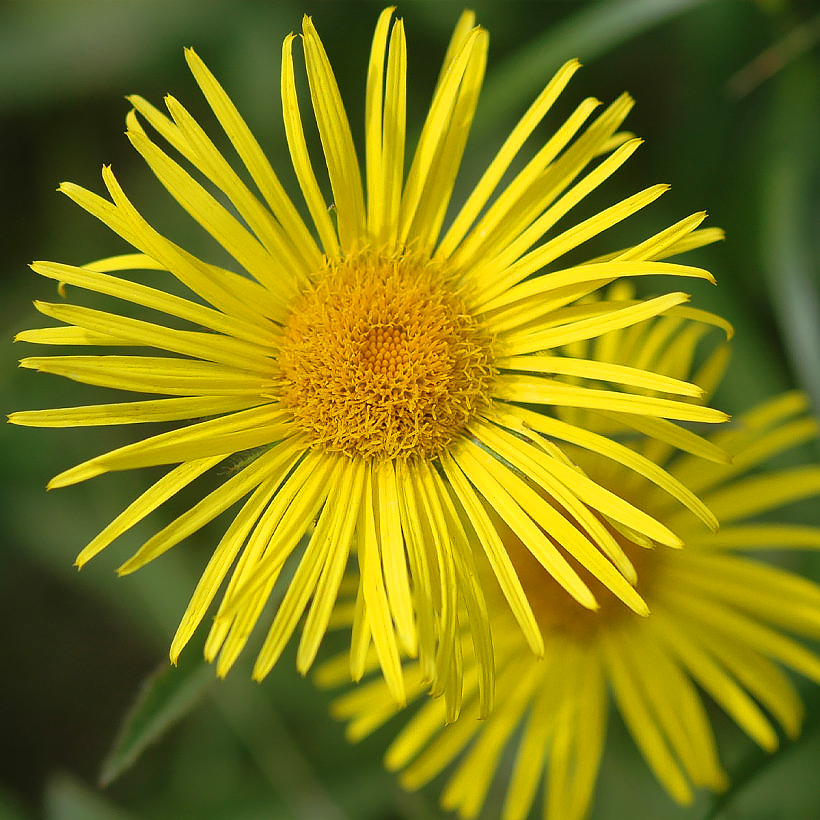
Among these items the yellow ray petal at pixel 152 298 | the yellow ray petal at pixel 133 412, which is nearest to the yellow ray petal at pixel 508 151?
the yellow ray petal at pixel 152 298

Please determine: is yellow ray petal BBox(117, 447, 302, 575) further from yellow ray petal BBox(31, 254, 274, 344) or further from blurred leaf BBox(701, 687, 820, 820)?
blurred leaf BBox(701, 687, 820, 820)

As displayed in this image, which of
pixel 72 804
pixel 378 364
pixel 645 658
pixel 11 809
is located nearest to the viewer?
pixel 378 364

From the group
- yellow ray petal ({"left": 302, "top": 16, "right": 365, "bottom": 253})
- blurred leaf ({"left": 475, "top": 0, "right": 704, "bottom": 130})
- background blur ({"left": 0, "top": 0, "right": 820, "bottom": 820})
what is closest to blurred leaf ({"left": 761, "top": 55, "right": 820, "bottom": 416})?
background blur ({"left": 0, "top": 0, "right": 820, "bottom": 820})

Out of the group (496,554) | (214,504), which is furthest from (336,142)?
(496,554)

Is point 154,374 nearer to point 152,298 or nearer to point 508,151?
point 152,298

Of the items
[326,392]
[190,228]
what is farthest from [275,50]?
[326,392]

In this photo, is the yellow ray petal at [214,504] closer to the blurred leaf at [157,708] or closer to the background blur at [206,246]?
the blurred leaf at [157,708]

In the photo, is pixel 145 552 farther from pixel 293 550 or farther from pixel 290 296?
pixel 290 296
